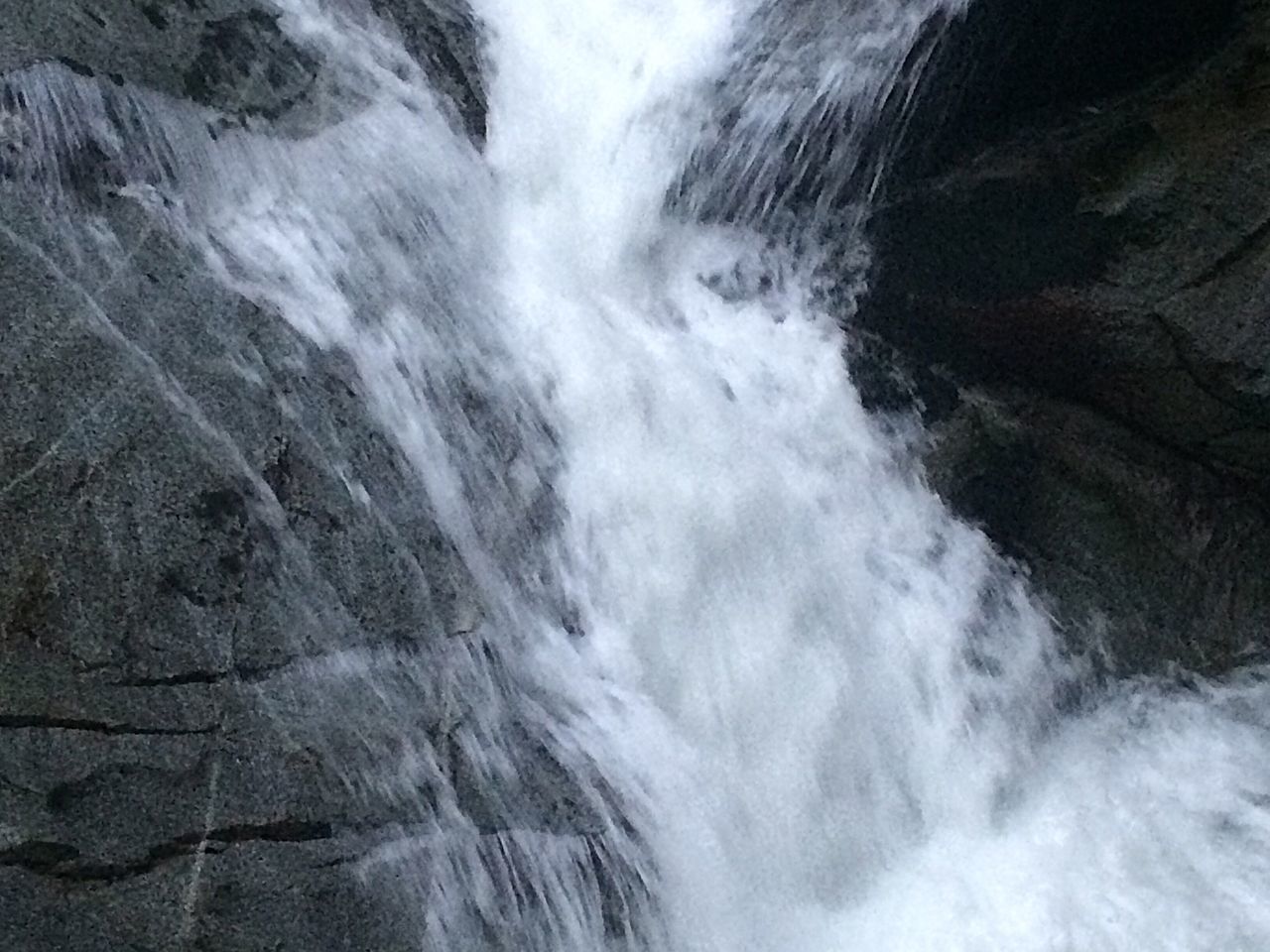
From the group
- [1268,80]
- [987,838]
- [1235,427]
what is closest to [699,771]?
[987,838]

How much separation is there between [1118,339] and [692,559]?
6.04 ft

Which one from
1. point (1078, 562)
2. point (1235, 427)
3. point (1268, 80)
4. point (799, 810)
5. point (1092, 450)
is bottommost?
point (799, 810)

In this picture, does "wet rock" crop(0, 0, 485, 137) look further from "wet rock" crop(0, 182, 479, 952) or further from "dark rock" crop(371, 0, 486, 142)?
"wet rock" crop(0, 182, 479, 952)

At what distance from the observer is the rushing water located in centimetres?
379

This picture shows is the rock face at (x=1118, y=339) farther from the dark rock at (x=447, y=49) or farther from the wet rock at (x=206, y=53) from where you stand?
the wet rock at (x=206, y=53)

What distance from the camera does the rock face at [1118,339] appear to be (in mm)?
4605

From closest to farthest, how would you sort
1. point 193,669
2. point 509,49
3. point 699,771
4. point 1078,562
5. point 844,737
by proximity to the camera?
point 193,669
point 699,771
point 844,737
point 1078,562
point 509,49

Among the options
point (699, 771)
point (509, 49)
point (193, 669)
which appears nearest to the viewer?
point (193, 669)

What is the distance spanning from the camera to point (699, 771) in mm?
4004

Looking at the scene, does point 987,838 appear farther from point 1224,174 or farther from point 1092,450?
point 1224,174

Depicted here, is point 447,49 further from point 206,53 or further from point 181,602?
point 181,602

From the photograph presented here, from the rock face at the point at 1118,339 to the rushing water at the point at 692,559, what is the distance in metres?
0.22

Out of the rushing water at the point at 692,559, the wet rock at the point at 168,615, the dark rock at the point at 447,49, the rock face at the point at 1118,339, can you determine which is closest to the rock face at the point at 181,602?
the wet rock at the point at 168,615

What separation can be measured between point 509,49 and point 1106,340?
2761 millimetres
